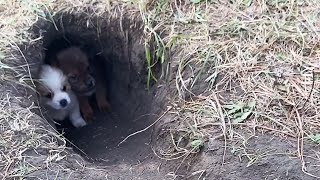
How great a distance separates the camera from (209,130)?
3461mm

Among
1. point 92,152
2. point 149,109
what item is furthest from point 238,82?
point 92,152

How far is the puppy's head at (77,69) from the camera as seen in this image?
4.90 metres

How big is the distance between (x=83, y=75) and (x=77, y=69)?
0.22ft

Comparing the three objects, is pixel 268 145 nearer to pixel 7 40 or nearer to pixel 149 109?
pixel 149 109

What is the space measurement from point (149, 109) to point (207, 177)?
1210 mm

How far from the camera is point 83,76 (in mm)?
4992

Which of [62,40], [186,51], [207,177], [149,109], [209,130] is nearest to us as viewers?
[207,177]

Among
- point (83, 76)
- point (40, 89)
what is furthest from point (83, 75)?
point (40, 89)

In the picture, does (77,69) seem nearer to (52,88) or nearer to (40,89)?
(52,88)

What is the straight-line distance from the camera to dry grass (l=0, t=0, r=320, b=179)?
3.43m

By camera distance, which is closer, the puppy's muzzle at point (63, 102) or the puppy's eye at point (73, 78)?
the puppy's muzzle at point (63, 102)

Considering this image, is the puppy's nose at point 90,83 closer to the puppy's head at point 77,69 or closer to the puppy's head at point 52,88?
the puppy's head at point 77,69

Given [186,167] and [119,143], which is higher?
[186,167]

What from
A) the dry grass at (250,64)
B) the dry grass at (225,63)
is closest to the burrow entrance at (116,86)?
the dry grass at (225,63)
